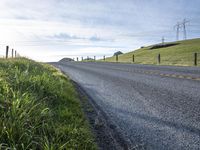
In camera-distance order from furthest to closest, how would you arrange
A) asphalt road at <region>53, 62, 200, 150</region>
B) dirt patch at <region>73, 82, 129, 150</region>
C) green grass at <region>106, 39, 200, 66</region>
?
green grass at <region>106, 39, 200, 66</region>
asphalt road at <region>53, 62, 200, 150</region>
dirt patch at <region>73, 82, 129, 150</region>

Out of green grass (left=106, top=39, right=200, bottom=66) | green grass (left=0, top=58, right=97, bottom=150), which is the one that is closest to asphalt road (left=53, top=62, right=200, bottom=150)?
green grass (left=0, top=58, right=97, bottom=150)

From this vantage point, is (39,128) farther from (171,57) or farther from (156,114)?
(171,57)

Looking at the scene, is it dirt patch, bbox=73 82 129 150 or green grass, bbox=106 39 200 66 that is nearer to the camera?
dirt patch, bbox=73 82 129 150

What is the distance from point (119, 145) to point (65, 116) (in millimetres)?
1224

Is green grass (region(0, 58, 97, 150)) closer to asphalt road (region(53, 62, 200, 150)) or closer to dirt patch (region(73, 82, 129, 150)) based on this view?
dirt patch (region(73, 82, 129, 150))

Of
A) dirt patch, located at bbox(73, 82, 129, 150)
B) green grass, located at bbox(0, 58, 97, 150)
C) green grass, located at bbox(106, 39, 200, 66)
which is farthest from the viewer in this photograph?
green grass, located at bbox(106, 39, 200, 66)

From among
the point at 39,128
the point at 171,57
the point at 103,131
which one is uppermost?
the point at 171,57

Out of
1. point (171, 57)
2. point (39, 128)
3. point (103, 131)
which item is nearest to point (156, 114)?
point (103, 131)

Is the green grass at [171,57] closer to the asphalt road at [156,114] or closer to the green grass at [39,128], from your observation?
the asphalt road at [156,114]

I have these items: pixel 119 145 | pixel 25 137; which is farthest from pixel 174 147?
pixel 25 137

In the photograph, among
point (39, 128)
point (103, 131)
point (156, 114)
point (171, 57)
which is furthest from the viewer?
point (171, 57)

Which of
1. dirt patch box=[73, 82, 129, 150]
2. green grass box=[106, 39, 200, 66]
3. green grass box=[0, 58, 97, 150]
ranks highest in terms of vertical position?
green grass box=[106, 39, 200, 66]

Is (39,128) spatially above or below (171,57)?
below

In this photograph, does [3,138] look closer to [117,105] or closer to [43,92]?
[43,92]
